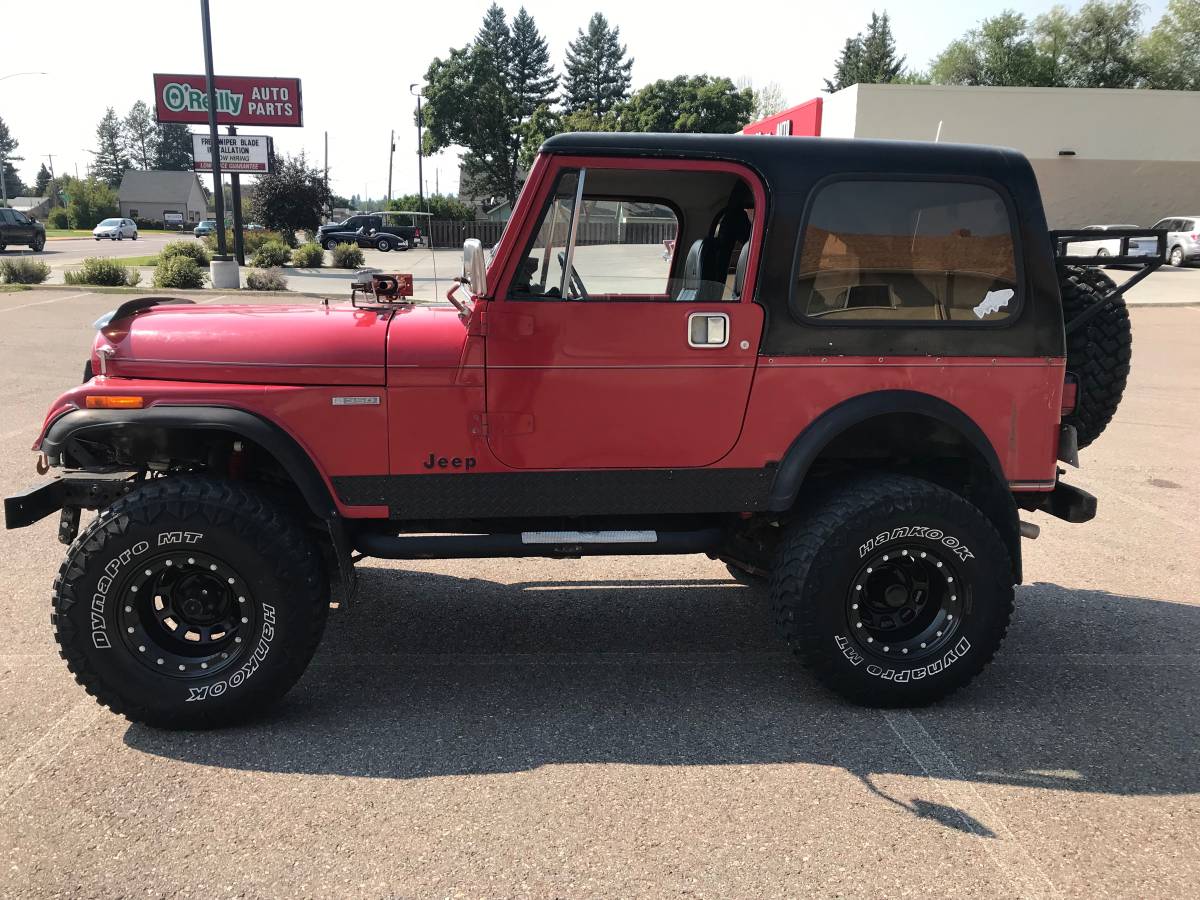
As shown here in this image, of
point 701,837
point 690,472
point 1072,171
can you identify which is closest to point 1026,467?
point 690,472

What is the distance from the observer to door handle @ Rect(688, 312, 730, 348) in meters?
3.46

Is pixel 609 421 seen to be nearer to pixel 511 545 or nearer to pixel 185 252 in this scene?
pixel 511 545

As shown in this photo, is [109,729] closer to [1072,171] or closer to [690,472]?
[690,472]

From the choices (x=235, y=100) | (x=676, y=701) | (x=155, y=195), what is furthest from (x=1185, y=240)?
(x=155, y=195)

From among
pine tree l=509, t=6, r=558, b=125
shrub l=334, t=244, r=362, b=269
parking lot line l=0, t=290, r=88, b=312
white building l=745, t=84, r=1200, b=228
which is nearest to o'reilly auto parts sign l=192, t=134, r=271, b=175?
shrub l=334, t=244, r=362, b=269

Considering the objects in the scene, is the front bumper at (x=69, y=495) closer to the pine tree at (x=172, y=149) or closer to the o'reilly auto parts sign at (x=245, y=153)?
the o'reilly auto parts sign at (x=245, y=153)

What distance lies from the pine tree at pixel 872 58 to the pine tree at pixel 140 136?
104 m

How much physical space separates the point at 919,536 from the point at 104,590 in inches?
120

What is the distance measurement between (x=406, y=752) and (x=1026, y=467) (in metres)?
2.63

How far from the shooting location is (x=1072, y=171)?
113 ft

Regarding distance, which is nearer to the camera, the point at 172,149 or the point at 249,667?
the point at 249,667

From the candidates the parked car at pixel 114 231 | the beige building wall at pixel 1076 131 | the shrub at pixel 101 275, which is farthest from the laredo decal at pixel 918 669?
the parked car at pixel 114 231

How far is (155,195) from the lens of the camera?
8994cm

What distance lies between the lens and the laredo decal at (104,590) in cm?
334
